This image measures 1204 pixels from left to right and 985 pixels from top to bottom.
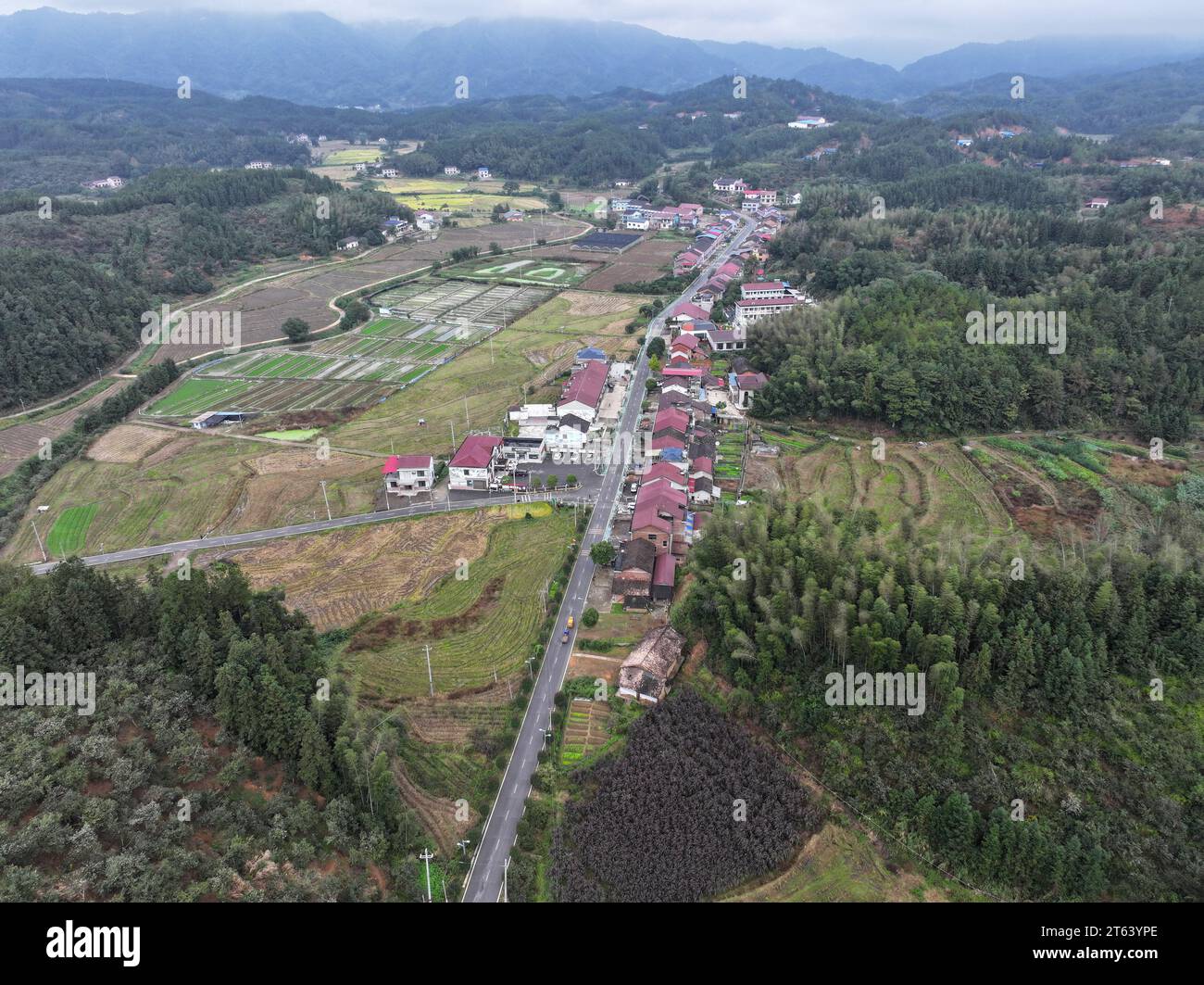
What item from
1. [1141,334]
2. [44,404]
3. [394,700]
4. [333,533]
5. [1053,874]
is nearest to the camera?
[1053,874]

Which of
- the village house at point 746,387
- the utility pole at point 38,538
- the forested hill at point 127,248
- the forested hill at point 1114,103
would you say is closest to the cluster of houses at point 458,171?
the forested hill at point 127,248

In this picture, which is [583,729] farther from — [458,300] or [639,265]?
[639,265]

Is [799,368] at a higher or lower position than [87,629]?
higher

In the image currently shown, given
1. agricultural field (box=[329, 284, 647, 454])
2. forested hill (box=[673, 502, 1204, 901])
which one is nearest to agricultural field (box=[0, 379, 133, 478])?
agricultural field (box=[329, 284, 647, 454])

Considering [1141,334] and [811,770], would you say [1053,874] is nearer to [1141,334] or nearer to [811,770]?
[811,770]

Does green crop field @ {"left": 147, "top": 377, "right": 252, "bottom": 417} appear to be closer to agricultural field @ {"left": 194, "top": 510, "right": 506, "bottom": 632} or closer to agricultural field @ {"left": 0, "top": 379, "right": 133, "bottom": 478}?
agricultural field @ {"left": 0, "top": 379, "right": 133, "bottom": 478}

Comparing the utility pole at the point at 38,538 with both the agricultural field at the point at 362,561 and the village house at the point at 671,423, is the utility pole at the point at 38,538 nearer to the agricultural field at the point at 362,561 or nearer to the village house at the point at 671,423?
the agricultural field at the point at 362,561

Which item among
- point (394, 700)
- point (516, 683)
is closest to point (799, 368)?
point (516, 683)

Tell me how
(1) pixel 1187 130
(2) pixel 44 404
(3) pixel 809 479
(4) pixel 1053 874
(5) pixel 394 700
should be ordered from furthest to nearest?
1. (1) pixel 1187 130
2. (2) pixel 44 404
3. (3) pixel 809 479
4. (5) pixel 394 700
5. (4) pixel 1053 874
